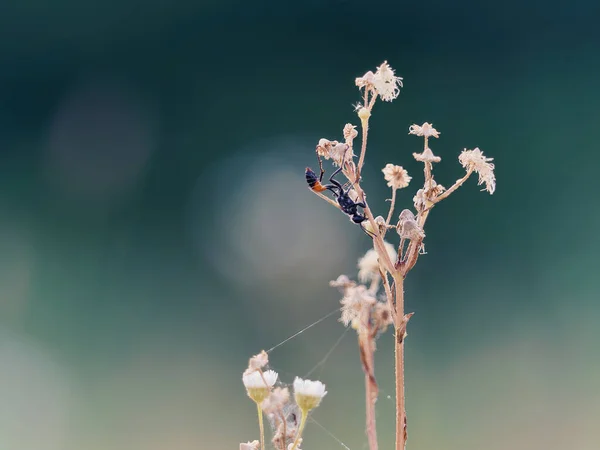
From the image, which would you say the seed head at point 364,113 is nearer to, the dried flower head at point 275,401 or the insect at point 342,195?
the insect at point 342,195

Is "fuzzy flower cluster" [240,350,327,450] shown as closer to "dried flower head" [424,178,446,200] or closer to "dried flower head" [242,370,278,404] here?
"dried flower head" [242,370,278,404]

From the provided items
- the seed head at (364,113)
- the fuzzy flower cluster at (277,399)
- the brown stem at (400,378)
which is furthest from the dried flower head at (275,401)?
the seed head at (364,113)

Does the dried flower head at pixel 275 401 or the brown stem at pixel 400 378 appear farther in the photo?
the dried flower head at pixel 275 401

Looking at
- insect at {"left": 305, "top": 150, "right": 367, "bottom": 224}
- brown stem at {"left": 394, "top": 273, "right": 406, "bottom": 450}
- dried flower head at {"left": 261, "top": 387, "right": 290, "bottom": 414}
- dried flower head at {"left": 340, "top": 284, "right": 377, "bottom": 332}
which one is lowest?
brown stem at {"left": 394, "top": 273, "right": 406, "bottom": 450}

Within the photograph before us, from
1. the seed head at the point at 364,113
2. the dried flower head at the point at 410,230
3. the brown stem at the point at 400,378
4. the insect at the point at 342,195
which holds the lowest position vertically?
the brown stem at the point at 400,378

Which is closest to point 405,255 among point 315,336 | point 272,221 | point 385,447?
point 385,447

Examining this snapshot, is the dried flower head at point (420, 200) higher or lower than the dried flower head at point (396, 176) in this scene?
lower

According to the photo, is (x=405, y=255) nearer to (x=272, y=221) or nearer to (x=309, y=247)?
(x=309, y=247)

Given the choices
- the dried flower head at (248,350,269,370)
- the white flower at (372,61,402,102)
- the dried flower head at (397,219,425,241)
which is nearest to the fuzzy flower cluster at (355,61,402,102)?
the white flower at (372,61,402,102)
